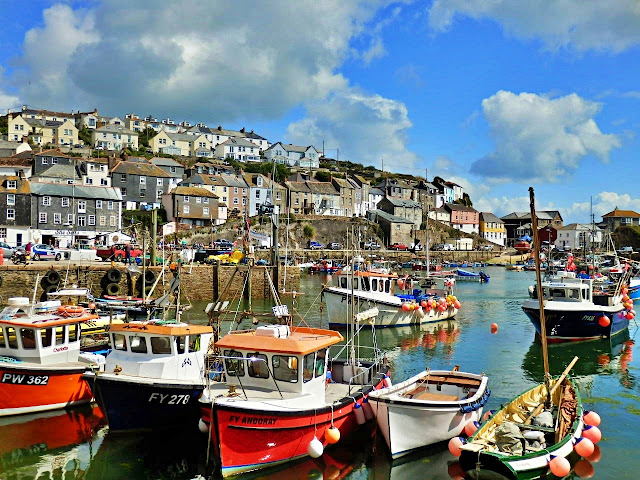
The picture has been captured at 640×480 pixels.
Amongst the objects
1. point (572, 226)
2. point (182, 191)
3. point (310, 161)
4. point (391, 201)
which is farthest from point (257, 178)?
point (572, 226)

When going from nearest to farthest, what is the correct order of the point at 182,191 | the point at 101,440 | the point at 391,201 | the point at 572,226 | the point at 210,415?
the point at 210,415 → the point at 101,440 → the point at 182,191 → the point at 391,201 → the point at 572,226

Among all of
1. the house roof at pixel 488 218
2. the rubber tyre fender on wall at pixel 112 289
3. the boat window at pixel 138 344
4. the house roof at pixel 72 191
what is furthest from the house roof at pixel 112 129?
the boat window at pixel 138 344

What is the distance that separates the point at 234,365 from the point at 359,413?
3.57 m

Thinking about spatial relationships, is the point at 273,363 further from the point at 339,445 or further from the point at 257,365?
the point at 339,445

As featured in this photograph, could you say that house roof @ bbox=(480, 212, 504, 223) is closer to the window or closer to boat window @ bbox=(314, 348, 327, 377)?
boat window @ bbox=(314, 348, 327, 377)

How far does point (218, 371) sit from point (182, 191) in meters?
66.6

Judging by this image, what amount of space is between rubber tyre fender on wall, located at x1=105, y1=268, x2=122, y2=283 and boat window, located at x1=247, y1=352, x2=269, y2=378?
2836 cm

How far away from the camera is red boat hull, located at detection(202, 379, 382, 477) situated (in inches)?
488

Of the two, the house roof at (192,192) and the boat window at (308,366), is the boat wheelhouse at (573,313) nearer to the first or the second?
the boat window at (308,366)

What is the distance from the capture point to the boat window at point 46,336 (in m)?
17.0

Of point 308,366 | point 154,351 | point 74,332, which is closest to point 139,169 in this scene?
point 74,332

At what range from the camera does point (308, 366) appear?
13.7m

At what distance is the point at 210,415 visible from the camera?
1301cm

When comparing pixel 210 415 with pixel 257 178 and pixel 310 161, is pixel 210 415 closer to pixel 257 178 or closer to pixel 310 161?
pixel 257 178
